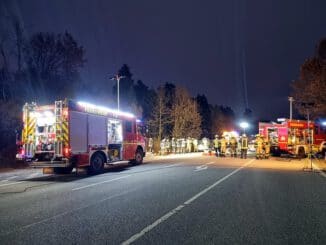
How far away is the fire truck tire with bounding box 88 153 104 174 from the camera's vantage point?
57.2 feet

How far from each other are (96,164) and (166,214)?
34.4ft

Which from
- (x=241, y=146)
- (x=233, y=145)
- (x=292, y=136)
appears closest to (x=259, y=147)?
(x=241, y=146)

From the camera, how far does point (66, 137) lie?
16.2m

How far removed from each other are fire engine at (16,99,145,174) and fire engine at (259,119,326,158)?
1775cm

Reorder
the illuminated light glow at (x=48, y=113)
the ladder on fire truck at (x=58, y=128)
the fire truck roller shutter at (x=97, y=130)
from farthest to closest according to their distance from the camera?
the fire truck roller shutter at (x=97, y=130) → the illuminated light glow at (x=48, y=113) → the ladder on fire truck at (x=58, y=128)

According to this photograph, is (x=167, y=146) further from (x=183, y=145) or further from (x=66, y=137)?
(x=66, y=137)

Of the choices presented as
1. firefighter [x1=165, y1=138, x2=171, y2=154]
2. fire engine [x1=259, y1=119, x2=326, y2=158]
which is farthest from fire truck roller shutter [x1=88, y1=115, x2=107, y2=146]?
firefighter [x1=165, y1=138, x2=171, y2=154]

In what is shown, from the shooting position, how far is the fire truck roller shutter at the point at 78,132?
16.4 m

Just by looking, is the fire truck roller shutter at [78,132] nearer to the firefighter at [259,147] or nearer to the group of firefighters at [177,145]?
the firefighter at [259,147]

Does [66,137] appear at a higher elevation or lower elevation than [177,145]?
higher

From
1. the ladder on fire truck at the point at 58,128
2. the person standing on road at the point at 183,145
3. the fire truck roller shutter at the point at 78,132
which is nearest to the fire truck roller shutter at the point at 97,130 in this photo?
the fire truck roller shutter at the point at 78,132

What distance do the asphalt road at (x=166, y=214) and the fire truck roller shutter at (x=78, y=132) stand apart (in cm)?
391

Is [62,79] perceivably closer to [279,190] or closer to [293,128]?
[293,128]

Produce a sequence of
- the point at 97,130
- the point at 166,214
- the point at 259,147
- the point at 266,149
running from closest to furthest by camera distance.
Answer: the point at 166,214 < the point at 97,130 < the point at 259,147 < the point at 266,149
